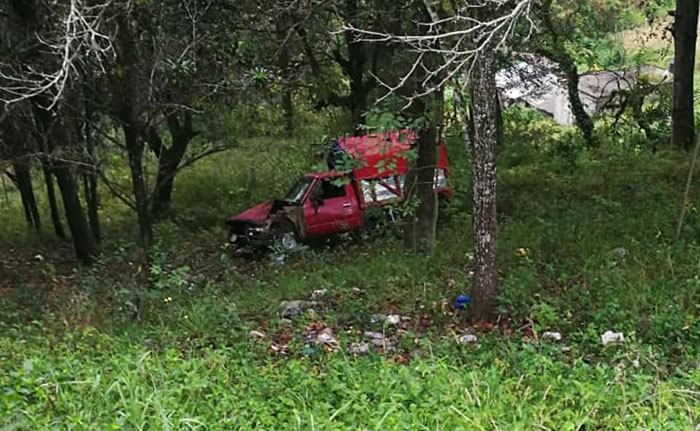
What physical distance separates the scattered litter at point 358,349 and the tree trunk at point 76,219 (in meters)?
7.29

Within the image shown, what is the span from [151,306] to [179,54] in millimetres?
3712

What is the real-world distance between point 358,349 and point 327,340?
42 centimetres

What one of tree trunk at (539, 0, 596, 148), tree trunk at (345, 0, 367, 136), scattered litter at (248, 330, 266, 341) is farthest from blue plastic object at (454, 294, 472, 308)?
tree trunk at (345, 0, 367, 136)

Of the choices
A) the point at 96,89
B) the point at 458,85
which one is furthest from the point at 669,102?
the point at 96,89

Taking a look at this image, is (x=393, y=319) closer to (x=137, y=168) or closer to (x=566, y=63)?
(x=137, y=168)

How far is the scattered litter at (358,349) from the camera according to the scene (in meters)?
5.68

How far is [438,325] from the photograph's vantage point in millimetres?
6547

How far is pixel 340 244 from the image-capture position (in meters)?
12.2

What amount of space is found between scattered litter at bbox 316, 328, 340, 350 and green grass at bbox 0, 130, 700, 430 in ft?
0.33

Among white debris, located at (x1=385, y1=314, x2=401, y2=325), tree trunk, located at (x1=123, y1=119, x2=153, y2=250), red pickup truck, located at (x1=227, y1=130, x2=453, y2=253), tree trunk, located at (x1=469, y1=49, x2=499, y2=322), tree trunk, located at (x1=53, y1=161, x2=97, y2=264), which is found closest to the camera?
tree trunk, located at (x1=469, y1=49, x2=499, y2=322)

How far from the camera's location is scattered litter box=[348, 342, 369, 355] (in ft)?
18.6

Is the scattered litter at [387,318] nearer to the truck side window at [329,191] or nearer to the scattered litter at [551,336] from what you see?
the scattered litter at [551,336]

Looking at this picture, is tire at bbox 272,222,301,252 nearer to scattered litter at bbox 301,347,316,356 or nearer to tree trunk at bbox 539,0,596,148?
tree trunk at bbox 539,0,596,148

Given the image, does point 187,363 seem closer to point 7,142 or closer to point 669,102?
point 7,142
